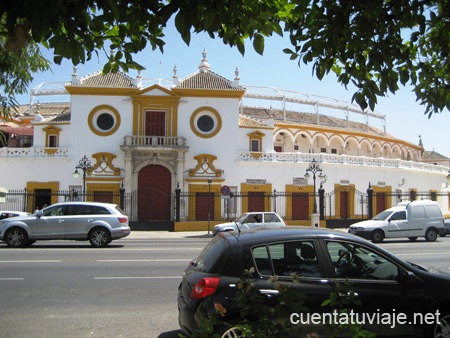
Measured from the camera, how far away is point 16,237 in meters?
16.3

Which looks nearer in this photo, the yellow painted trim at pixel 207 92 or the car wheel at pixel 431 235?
the car wheel at pixel 431 235

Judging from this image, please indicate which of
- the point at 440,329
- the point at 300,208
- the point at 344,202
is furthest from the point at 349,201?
the point at 440,329

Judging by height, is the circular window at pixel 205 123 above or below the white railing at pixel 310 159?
above

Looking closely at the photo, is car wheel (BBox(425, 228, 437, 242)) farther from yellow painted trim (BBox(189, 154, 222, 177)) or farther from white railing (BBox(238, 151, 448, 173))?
yellow painted trim (BBox(189, 154, 222, 177))

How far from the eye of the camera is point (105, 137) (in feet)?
111

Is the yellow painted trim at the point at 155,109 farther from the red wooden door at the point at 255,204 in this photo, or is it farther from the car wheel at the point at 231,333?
the car wheel at the point at 231,333

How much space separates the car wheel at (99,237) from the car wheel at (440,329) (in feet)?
44.1

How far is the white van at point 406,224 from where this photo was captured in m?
20.7

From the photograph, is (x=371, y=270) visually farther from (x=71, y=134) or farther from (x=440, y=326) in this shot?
(x=71, y=134)

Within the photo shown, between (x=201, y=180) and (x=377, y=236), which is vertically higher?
(x=201, y=180)

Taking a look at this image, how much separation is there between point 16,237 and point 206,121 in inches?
812

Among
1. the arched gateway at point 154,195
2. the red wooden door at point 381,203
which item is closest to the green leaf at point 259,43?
the arched gateway at point 154,195

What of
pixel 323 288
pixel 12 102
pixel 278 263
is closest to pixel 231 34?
pixel 278 263

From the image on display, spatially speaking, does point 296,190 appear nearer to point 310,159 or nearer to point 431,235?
point 310,159
